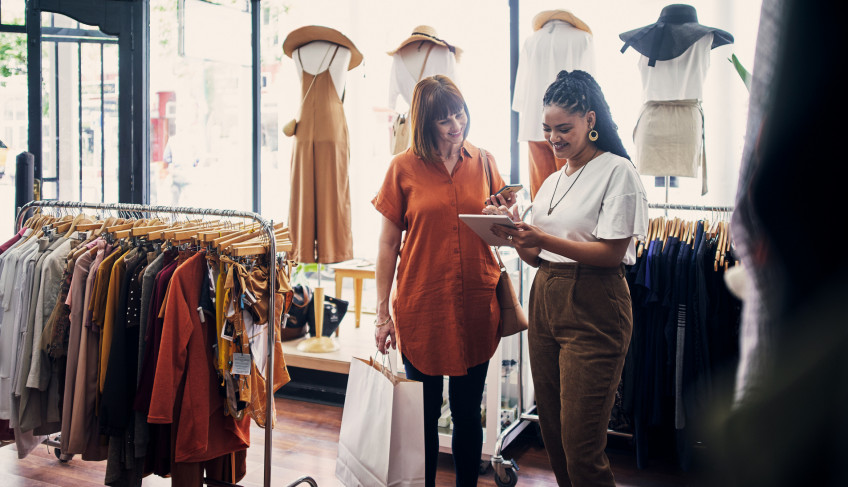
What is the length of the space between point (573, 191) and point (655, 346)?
1.17 metres

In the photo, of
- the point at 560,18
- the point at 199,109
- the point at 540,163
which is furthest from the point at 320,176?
the point at 199,109

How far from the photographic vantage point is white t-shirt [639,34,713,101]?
284cm

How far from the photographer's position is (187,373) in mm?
2068

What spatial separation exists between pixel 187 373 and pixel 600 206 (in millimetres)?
1404

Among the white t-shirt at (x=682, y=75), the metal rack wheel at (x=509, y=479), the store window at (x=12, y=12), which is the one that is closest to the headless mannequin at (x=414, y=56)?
the white t-shirt at (x=682, y=75)

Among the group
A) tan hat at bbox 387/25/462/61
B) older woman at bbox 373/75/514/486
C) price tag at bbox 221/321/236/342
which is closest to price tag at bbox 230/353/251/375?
price tag at bbox 221/321/236/342

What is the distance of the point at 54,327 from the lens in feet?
7.57

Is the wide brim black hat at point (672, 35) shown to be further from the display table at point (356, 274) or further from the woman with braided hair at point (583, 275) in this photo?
the display table at point (356, 274)

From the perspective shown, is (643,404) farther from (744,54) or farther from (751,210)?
(751,210)

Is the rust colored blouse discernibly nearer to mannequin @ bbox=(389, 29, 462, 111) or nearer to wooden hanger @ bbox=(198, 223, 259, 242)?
wooden hanger @ bbox=(198, 223, 259, 242)

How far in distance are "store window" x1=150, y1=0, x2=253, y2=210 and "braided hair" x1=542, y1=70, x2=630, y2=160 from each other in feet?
10.2

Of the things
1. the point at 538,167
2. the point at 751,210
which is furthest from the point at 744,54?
the point at 751,210

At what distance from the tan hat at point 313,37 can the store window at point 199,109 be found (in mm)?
1007

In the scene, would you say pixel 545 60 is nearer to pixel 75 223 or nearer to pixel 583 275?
pixel 583 275
